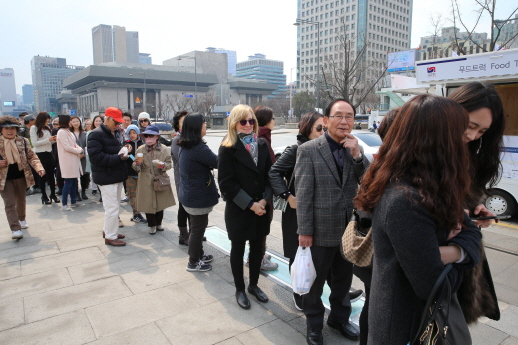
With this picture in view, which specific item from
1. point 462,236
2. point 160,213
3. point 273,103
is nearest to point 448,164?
point 462,236

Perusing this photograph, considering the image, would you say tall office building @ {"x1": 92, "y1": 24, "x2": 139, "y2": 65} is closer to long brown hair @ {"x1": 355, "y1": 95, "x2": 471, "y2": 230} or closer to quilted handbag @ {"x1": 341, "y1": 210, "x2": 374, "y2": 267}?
quilted handbag @ {"x1": 341, "y1": 210, "x2": 374, "y2": 267}

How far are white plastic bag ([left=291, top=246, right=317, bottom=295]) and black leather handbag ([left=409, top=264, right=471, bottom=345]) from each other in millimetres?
1188

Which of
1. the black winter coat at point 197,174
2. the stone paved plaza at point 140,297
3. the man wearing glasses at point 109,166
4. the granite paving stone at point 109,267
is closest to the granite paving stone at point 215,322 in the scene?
the stone paved plaza at point 140,297

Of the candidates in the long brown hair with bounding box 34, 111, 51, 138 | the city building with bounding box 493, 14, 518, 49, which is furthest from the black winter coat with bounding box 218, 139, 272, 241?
the city building with bounding box 493, 14, 518, 49

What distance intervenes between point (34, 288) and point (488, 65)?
745 cm

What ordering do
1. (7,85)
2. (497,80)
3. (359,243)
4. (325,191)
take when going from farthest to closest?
(7,85)
(497,80)
(325,191)
(359,243)

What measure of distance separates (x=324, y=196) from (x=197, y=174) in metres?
1.76

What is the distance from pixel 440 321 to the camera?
54.4 inches

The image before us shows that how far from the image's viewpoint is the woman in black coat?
10.4 feet

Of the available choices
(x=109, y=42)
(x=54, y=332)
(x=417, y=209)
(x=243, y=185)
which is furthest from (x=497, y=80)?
(x=109, y=42)

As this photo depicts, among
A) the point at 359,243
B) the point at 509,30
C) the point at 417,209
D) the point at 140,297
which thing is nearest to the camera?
the point at 417,209

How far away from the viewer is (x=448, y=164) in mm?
1354

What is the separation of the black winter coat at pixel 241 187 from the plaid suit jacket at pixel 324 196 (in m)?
0.72

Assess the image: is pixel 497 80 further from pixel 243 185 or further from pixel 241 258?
pixel 241 258
